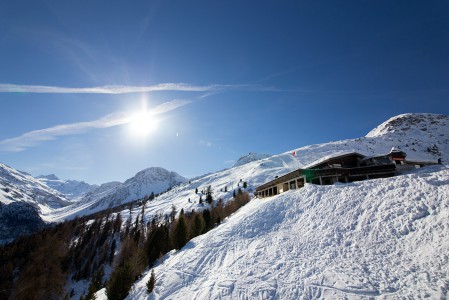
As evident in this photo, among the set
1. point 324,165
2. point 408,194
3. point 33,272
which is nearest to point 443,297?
point 408,194

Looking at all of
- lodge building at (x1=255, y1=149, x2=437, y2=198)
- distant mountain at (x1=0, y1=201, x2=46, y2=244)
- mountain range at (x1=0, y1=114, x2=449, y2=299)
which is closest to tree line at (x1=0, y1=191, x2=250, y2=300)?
mountain range at (x1=0, y1=114, x2=449, y2=299)

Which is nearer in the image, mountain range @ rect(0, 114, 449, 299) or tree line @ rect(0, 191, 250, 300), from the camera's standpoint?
mountain range @ rect(0, 114, 449, 299)

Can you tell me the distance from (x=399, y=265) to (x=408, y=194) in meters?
7.94

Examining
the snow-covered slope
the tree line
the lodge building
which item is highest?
the lodge building

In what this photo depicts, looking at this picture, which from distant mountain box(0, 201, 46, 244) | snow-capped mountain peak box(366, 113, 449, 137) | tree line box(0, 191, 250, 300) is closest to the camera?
tree line box(0, 191, 250, 300)

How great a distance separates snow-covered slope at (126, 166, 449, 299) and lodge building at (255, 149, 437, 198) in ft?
26.3

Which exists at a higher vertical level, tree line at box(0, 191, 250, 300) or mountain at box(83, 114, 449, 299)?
mountain at box(83, 114, 449, 299)

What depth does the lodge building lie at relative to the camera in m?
31.0

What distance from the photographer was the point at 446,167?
20.8 m

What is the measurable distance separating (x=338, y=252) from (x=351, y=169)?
1989 cm

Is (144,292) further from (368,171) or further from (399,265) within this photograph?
(368,171)

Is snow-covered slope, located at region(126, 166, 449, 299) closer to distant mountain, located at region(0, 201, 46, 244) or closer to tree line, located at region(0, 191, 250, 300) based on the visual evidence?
tree line, located at region(0, 191, 250, 300)

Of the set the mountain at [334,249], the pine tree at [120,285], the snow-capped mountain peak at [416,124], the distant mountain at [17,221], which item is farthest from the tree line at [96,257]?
the snow-capped mountain peak at [416,124]

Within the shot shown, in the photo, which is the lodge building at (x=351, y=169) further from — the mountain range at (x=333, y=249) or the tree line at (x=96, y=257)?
the tree line at (x=96, y=257)
